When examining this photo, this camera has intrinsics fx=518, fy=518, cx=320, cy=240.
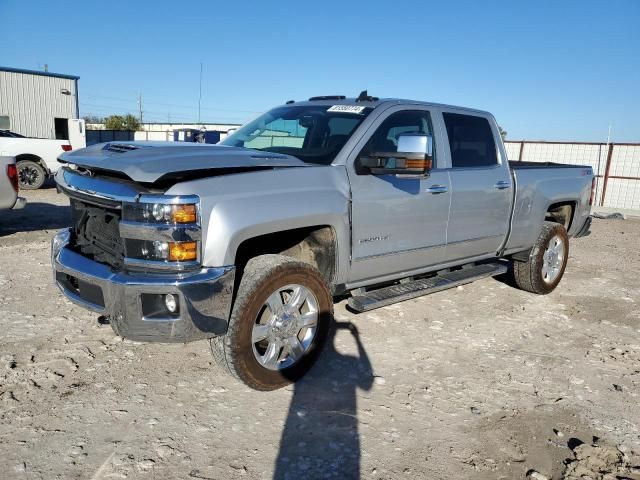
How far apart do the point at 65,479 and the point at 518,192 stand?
4.60 metres

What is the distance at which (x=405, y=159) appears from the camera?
363 cm

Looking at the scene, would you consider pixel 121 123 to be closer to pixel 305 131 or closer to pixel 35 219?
pixel 35 219

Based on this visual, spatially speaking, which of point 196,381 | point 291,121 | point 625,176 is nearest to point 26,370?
point 196,381

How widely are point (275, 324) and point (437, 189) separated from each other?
1866mm

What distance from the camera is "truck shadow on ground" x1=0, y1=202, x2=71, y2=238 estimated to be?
8602 millimetres

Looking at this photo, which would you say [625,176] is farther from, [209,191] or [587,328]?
[209,191]

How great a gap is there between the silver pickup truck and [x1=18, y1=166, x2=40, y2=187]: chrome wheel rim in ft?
35.4

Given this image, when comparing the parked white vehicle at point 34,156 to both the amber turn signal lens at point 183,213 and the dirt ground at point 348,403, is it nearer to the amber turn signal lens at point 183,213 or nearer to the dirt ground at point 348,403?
the dirt ground at point 348,403

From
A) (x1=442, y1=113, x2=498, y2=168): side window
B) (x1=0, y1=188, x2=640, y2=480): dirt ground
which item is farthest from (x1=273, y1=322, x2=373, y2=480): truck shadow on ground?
(x1=442, y1=113, x2=498, y2=168): side window

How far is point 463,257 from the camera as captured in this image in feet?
16.3

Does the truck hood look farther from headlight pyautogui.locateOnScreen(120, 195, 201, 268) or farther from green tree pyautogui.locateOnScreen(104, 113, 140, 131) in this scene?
green tree pyautogui.locateOnScreen(104, 113, 140, 131)

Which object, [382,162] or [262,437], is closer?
[262,437]

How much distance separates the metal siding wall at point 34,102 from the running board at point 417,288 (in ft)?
81.8

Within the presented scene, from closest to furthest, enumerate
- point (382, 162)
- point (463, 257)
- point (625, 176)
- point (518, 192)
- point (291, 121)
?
1. point (382, 162)
2. point (291, 121)
3. point (463, 257)
4. point (518, 192)
5. point (625, 176)
